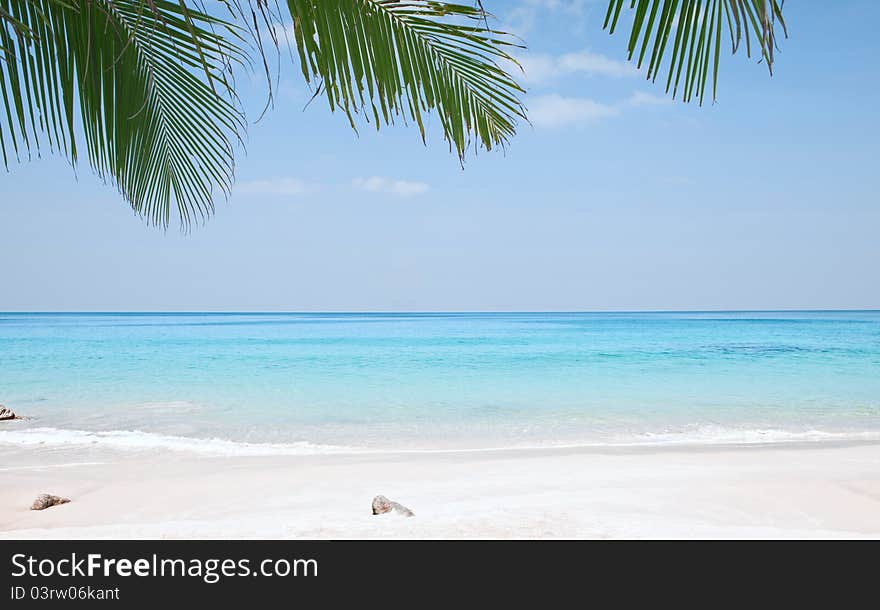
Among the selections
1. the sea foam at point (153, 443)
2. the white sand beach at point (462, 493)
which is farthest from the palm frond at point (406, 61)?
the sea foam at point (153, 443)

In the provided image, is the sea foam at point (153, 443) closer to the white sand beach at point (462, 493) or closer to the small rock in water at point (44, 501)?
the white sand beach at point (462, 493)

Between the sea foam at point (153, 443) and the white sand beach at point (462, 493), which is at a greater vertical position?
the white sand beach at point (462, 493)

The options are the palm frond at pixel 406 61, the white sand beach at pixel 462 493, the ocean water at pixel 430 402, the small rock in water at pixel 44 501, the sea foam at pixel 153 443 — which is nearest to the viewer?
the palm frond at pixel 406 61

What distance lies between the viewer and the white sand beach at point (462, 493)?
3.20 metres

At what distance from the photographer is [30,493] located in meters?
4.74

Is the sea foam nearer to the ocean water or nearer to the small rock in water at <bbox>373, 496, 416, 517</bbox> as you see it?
the ocean water

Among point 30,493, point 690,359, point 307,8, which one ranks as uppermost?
point 307,8

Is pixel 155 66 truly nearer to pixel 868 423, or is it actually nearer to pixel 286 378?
pixel 868 423

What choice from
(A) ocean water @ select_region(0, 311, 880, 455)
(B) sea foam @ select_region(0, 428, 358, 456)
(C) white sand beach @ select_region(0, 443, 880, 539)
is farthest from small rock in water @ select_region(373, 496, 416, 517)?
Answer: (A) ocean water @ select_region(0, 311, 880, 455)

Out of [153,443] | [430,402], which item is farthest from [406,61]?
[430,402]

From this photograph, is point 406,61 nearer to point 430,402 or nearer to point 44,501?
point 44,501

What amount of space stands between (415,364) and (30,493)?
13.2m

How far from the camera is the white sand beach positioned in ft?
10.5
